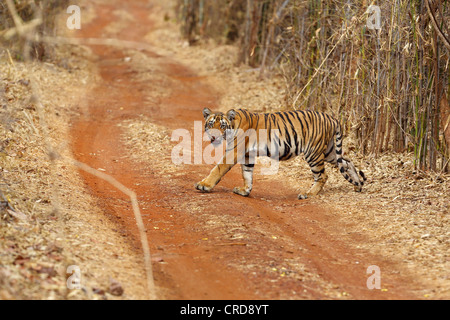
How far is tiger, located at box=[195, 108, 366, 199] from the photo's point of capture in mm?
7902

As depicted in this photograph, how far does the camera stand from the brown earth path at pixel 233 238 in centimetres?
504

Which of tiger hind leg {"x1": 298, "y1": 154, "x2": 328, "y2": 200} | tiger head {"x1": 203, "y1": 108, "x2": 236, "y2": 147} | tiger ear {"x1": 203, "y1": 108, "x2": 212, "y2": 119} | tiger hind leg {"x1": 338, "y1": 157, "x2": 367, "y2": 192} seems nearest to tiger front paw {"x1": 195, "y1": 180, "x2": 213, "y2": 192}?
tiger head {"x1": 203, "y1": 108, "x2": 236, "y2": 147}

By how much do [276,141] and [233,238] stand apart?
240 cm

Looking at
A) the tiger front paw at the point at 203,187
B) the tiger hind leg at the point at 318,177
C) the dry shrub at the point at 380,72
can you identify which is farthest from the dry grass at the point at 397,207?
the tiger front paw at the point at 203,187

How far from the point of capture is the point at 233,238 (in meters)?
6.20

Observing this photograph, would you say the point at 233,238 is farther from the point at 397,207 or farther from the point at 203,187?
the point at 397,207

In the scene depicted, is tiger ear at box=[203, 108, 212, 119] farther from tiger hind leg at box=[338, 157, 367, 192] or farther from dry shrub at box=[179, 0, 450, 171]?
dry shrub at box=[179, 0, 450, 171]

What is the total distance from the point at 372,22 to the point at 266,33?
27.3ft

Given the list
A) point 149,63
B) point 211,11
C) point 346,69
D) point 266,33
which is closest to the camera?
point 346,69

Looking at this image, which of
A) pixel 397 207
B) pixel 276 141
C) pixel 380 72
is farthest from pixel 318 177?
pixel 380 72

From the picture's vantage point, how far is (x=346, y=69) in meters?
10.4

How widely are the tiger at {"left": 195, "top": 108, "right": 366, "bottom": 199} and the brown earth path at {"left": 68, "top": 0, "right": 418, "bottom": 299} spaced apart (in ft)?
1.28

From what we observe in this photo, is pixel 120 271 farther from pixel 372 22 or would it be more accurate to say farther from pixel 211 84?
pixel 211 84

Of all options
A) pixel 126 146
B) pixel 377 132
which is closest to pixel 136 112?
pixel 126 146
